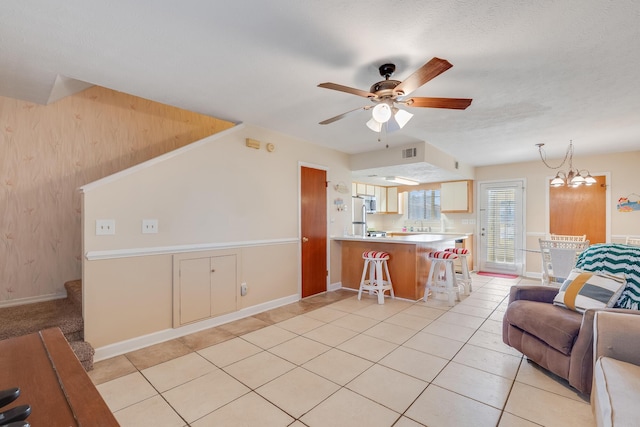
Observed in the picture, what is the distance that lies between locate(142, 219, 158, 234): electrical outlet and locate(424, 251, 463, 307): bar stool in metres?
3.66

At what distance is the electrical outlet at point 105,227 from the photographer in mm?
2660

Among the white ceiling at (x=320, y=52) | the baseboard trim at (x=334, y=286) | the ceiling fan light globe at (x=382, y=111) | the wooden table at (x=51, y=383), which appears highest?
the white ceiling at (x=320, y=52)

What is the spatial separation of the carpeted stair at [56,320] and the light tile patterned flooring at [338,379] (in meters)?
0.22

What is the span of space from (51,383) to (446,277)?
432cm

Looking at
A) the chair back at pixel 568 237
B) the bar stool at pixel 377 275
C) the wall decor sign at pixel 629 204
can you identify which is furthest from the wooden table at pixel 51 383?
the wall decor sign at pixel 629 204

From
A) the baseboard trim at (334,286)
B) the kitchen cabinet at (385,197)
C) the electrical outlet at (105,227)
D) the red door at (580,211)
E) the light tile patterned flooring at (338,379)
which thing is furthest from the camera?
the kitchen cabinet at (385,197)

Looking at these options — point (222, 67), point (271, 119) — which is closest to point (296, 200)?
point (271, 119)

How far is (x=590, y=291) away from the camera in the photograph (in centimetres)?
229

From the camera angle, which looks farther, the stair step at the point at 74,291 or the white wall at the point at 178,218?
the stair step at the point at 74,291

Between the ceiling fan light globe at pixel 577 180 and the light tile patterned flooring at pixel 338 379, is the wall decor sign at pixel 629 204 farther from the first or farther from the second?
the light tile patterned flooring at pixel 338 379

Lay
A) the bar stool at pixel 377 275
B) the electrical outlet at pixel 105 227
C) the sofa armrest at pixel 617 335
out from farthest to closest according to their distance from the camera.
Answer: the bar stool at pixel 377 275, the electrical outlet at pixel 105 227, the sofa armrest at pixel 617 335

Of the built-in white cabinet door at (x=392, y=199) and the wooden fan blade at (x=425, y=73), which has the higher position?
the wooden fan blade at (x=425, y=73)

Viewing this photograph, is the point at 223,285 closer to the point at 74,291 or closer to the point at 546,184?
the point at 74,291

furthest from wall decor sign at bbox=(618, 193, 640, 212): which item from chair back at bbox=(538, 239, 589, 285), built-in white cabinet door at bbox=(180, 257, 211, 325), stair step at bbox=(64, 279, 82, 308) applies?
stair step at bbox=(64, 279, 82, 308)
